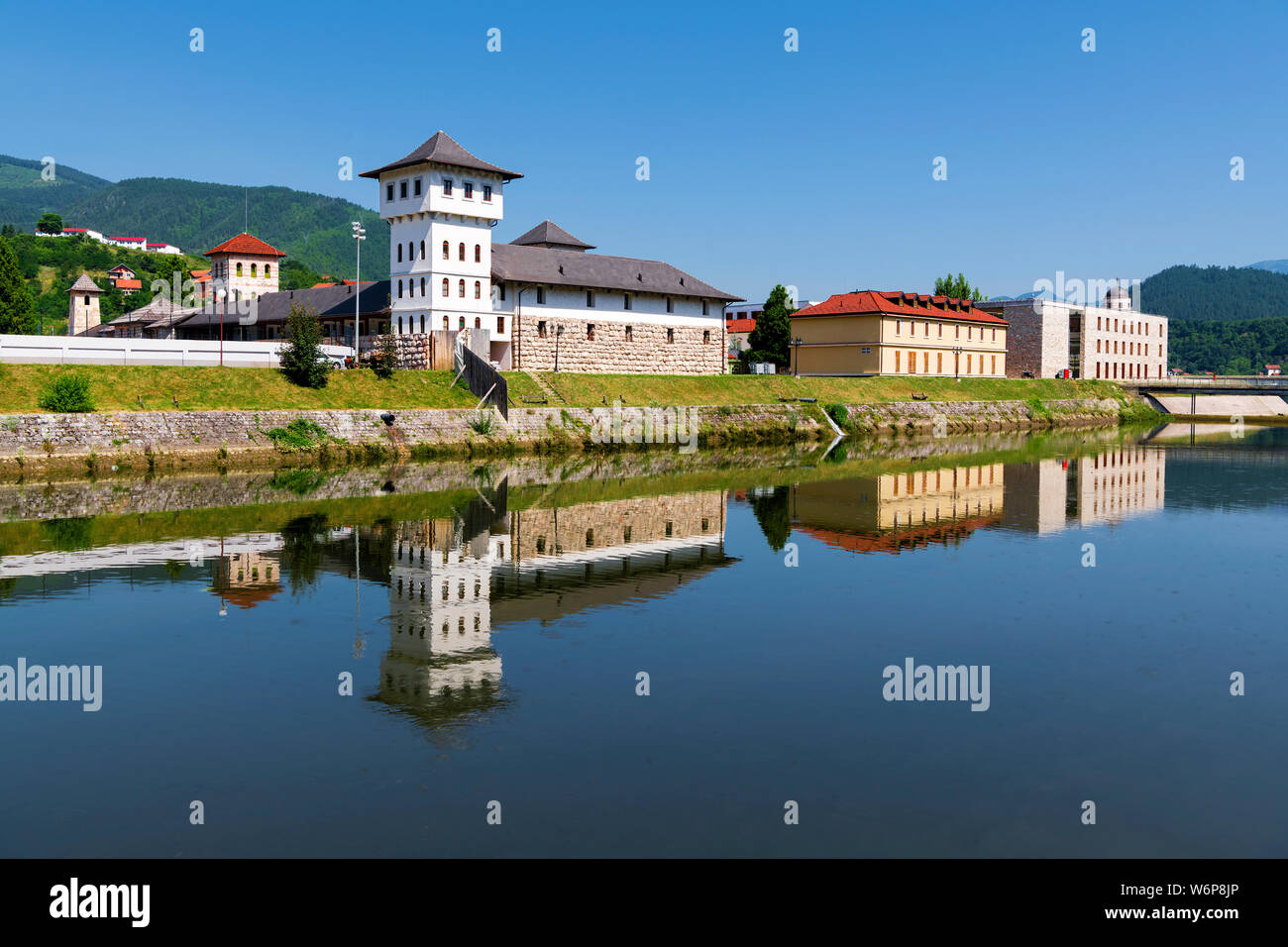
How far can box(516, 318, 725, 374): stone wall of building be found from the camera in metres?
70.9

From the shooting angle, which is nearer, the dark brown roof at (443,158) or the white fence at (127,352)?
the white fence at (127,352)

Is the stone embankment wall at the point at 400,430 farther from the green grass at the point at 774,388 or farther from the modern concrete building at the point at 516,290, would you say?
the modern concrete building at the point at 516,290

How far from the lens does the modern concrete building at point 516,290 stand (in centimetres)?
6525

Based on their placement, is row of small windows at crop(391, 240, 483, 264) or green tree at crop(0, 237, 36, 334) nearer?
row of small windows at crop(391, 240, 483, 264)

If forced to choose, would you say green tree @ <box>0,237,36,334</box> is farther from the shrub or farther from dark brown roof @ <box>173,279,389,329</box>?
the shrub

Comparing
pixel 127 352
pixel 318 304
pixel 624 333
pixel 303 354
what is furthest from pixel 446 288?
pixel 127 352

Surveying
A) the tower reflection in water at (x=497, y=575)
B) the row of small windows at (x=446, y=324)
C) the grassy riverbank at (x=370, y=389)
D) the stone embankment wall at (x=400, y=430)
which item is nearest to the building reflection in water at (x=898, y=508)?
the tower reflection in water at (x=497, y=575)

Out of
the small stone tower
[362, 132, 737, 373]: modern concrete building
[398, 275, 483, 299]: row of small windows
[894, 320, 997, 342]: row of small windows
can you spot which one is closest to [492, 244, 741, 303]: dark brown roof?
[362, 132, 737, 373]: modern concrete building

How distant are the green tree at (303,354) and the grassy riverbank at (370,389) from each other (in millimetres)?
632

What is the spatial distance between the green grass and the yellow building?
→ 333cm

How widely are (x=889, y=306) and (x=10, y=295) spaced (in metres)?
82.0

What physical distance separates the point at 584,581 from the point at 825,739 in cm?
1075

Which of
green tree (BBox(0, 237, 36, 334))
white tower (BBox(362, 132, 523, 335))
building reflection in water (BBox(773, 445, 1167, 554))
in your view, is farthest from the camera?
green tree (BBox(0, 237, 36, 334))
